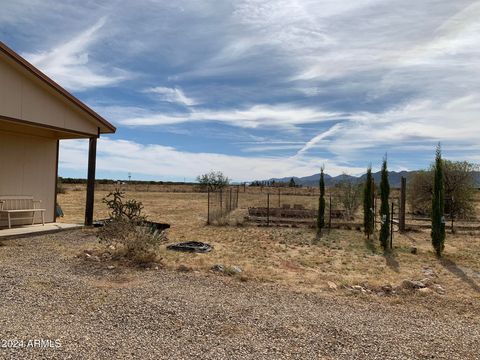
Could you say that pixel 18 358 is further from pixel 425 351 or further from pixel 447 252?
pixel 447 252

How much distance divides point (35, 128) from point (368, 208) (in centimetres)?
1092

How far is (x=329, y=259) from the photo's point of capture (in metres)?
8.70

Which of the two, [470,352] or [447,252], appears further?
[447,252]

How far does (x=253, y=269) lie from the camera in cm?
730

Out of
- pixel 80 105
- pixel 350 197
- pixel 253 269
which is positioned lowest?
→ pixel 253 269

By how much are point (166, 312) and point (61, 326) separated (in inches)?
44.9

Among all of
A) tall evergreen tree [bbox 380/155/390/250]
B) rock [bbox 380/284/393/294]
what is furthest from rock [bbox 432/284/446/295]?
tall evergreen tree [bbox 380/155/390/250]

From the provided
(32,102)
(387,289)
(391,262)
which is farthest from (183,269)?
(32,102)

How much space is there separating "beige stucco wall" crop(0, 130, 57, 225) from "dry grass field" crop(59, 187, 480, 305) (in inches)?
168

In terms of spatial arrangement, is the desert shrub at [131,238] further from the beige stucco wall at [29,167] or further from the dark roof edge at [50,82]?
the beige stucco wall at [29,167]

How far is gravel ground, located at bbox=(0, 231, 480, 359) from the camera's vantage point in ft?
11.6

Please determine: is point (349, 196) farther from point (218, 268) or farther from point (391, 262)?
point (218, 268)

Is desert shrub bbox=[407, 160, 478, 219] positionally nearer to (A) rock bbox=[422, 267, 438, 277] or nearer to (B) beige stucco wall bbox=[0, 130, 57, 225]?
(A) rock bbox=[422, 267, 438, 277]

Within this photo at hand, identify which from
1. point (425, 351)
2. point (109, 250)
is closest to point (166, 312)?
point (425, 351)
